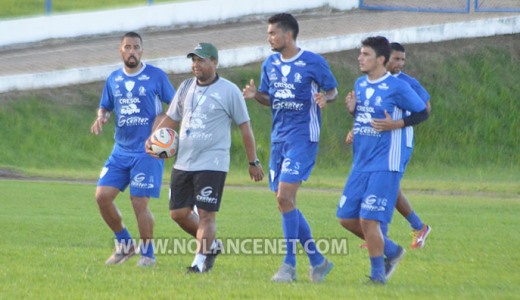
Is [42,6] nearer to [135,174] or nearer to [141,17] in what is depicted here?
[141,17]

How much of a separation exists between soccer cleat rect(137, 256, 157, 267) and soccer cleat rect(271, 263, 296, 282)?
1554 mm

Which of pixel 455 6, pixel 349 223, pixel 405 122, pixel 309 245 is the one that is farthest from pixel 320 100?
pixel 455 6

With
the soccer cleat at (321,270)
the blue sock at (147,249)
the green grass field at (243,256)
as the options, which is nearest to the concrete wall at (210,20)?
the green grass field at (243,256)

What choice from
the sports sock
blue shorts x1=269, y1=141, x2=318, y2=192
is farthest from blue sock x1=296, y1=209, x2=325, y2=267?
A: the sports sock

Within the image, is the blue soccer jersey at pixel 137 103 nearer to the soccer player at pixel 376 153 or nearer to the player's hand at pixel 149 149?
the player's hand at pixel 149 149

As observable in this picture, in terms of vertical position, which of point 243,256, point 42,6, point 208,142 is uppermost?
point 208,142

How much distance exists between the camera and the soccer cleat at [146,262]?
12.3 metres

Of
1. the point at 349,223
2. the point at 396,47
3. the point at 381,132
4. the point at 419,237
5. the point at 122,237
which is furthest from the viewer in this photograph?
the point at 419,237

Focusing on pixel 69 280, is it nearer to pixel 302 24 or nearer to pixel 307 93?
pixel 307 93

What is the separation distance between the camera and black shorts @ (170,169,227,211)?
38.1 ft

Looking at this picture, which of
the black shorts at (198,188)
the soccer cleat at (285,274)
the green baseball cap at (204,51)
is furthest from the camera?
the black shorts at (198,188)

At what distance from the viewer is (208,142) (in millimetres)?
11648

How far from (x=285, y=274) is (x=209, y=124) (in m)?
1.56

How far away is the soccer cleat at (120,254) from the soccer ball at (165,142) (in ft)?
4.15
